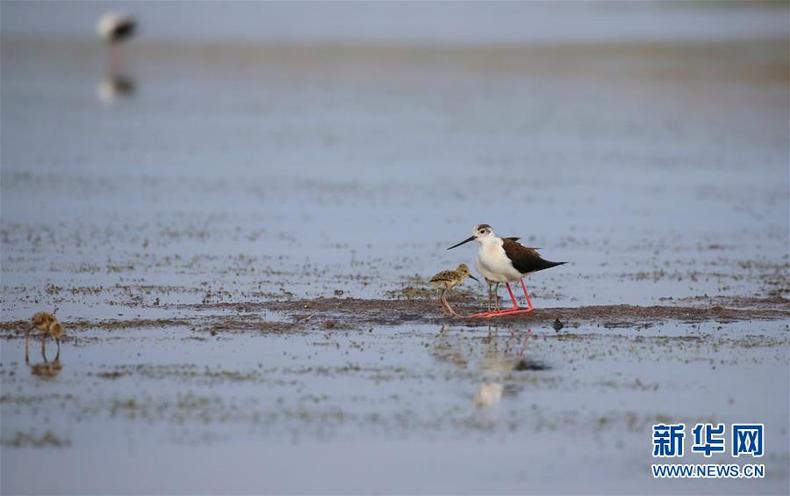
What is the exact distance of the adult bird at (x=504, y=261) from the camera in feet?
48.4

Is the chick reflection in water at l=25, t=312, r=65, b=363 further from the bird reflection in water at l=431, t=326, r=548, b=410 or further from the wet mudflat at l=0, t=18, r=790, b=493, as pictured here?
the bird reflection in water at l=431, t=326, r=548, b=410

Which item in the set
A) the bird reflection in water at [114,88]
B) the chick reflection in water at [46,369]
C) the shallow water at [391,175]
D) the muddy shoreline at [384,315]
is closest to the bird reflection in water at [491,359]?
the muddy shoreline at [384,315]

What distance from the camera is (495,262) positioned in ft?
48.3

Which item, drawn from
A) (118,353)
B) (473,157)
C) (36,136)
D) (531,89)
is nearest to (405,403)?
(118,353)

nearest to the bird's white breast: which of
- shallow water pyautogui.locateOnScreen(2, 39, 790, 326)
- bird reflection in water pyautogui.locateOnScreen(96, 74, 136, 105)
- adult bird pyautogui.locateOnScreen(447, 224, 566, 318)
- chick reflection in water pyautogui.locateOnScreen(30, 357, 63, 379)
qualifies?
adult bird pyautogui.locateOnScreen(447, 224, 566, 318)

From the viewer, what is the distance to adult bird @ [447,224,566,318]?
1475cm

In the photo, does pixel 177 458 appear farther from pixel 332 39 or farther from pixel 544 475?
pixel 332 39

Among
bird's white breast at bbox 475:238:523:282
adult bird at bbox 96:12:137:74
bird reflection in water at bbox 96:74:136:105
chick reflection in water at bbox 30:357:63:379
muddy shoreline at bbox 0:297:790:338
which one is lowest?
chick reflection in water at bbox 30:357:63:379

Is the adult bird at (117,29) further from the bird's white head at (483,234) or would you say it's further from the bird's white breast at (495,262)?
the bird's white breast at (495,262)

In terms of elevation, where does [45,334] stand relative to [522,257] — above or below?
below

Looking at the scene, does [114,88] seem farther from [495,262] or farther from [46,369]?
[46,369]

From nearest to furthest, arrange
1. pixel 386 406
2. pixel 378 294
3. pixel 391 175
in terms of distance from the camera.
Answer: pixel 386 406
pixel 378 294
pixel 391 175

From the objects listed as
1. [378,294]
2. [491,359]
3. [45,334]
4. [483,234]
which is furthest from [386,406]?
[378,294]

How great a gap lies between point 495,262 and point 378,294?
5.74ft
